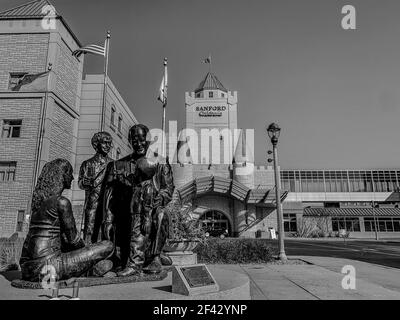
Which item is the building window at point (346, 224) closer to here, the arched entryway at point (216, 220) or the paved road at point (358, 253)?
the arched entryway at point (216, 220)

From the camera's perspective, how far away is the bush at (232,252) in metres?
11.7

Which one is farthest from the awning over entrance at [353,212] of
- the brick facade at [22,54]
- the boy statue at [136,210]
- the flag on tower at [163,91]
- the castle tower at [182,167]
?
the boy statue at [136,210]

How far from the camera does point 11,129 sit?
19.6 m

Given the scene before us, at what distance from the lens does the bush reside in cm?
1173

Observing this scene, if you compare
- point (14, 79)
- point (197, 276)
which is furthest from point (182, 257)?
point (14, 79)

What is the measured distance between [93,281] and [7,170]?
1792 cm

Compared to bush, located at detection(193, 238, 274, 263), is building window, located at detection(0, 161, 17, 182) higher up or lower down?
higher up

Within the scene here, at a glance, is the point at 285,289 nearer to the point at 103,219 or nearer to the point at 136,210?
the point at 136,210

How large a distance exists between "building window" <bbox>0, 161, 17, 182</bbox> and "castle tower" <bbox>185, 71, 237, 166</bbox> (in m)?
28.8

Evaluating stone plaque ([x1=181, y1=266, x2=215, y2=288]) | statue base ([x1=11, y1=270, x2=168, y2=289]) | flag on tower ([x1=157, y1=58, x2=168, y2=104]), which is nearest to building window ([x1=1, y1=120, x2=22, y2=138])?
flag on tower ([x1=157, y1=58, x2=168, y2=104])

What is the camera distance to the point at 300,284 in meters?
6.84

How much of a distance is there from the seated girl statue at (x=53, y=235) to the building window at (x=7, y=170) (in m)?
16.9

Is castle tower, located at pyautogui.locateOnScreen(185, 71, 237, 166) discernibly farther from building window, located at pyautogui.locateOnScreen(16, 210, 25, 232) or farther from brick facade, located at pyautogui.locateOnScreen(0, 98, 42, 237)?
building window, located at pyautogui.locateOnScreen(16, 210, 25, 232)

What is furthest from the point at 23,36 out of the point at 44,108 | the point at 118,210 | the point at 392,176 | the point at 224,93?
the point at 392,176
